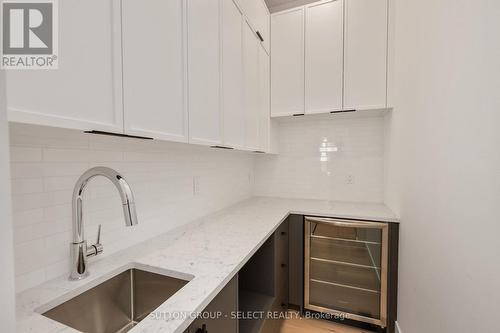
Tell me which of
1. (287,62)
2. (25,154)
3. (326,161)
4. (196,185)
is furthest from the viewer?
(326,161)

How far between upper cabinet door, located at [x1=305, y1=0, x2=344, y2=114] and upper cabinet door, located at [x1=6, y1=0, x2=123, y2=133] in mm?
1778

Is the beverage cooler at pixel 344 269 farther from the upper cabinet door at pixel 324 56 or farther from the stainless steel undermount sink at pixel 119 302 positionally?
the stainless steel undermount sink at pixel 119 302

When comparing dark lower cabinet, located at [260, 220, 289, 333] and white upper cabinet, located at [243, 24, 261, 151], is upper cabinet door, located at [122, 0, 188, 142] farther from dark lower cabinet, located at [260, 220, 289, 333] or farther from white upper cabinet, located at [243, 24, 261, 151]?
dark lower cabinet, located at [260, 220, 289, 333]

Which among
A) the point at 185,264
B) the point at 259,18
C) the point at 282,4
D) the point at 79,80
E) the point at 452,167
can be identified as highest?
the point at 282,4

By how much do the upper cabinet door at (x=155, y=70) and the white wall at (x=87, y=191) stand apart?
9.6 inches

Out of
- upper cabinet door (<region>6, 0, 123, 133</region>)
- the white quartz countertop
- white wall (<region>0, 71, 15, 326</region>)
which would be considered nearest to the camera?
white wall (<region>0, 71, 15, 326</region>)

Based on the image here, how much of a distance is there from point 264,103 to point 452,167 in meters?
1.58

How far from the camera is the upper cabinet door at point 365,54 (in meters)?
1.92

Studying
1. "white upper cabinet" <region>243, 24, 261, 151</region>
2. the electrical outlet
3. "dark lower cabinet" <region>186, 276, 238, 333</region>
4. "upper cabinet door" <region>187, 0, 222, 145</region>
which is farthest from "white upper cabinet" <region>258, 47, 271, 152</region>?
"dark lower cabinet" <region>186, 276, 238, 333</region>

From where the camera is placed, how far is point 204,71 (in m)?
1.22

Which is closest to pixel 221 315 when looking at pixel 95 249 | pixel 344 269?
pixel 95 249

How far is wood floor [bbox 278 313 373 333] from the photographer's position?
180cm

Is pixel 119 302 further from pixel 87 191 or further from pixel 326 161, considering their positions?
pixel 326 161

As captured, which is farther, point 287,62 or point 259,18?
point 287,62
